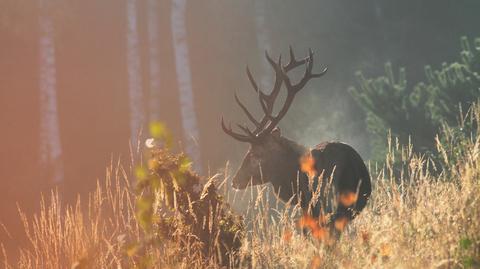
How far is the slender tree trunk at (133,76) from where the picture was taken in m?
20.6

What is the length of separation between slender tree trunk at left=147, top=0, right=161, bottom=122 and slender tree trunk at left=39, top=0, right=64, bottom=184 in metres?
2.81

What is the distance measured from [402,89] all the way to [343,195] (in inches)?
298

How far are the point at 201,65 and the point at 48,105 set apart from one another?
6150 mm

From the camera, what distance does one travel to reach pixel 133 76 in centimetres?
2102

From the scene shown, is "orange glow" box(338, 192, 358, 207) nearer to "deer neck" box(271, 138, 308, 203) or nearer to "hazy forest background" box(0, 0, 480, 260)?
"deer neck" box(271, 138, 308, 203)

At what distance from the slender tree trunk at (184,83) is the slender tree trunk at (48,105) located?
130 inches

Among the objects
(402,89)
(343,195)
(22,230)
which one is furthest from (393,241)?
(22,230)

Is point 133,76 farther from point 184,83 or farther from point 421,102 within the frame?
point 421,102

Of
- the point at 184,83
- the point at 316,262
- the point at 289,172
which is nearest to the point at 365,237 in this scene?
the point at 316,262

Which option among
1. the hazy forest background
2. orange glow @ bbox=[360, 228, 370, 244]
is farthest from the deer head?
the hazy forest background

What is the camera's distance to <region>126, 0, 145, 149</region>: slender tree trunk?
67.7 ft

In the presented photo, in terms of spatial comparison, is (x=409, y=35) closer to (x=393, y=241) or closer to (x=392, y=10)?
(x=392, y=10)

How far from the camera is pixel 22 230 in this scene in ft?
48.9

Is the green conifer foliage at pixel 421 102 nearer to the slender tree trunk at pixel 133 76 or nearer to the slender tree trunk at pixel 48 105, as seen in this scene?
the slender tree trunk at pixel 133 76
